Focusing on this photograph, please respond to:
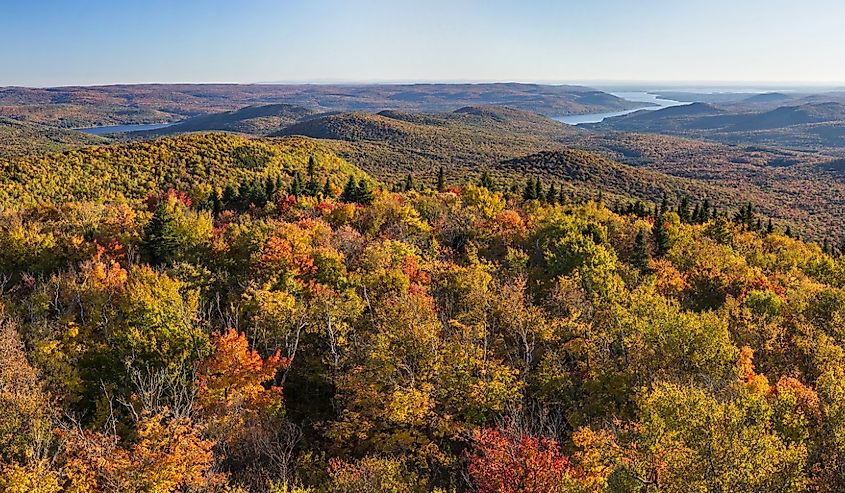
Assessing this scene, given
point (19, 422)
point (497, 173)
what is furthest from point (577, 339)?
point (497, 173)

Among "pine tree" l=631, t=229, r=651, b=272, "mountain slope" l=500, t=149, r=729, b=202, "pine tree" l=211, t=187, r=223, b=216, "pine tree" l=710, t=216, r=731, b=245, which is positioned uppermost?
"pine tree" l=211, t=187, r=223, b=216

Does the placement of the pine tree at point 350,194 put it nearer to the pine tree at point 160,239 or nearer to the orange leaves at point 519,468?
the pine tree at point 160,239

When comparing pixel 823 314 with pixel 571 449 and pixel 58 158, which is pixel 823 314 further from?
pixel 58 158

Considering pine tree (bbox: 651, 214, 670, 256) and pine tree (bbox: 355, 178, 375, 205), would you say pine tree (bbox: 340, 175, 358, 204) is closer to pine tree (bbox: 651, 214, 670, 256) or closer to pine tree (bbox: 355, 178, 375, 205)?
pine tree (bbox: 355, 178, 375, 205)

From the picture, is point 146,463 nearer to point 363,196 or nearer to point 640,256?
point 640,256

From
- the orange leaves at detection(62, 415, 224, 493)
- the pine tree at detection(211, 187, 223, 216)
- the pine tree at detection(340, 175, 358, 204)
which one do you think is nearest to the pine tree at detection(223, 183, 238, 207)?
the pine tree at detection(211, 187, 223, 216)

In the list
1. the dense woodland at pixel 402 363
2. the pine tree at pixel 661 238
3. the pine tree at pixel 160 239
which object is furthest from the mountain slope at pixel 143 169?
the pine tree at pixel 661 238

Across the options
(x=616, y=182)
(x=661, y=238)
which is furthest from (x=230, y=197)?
(x=616, y=182)
